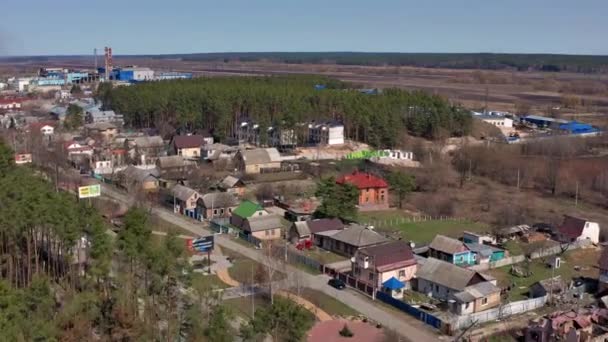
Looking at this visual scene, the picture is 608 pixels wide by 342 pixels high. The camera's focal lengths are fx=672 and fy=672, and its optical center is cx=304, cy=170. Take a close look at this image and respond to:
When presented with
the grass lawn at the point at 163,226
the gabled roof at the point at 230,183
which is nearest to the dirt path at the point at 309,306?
the grass lawn at the point at 163,226

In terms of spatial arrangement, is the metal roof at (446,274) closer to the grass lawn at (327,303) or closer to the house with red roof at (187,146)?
the grass lawn at (327,303)

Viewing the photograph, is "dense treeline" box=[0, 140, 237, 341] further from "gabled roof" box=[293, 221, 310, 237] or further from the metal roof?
the metal roof

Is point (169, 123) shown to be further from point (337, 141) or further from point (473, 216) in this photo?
point (473, 216)

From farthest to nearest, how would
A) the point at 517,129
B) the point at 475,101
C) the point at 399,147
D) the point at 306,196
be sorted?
the point at 475,101 → the point at 517,129 → the point at 399,147 → the point at 306,196

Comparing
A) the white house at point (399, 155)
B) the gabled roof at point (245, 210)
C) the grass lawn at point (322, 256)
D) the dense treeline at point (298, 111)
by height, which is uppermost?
the dense treeline at point (298, 111)

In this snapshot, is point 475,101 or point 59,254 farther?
point 475,101

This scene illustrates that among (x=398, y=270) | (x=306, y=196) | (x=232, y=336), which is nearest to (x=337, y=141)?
(x=306, y=196)
